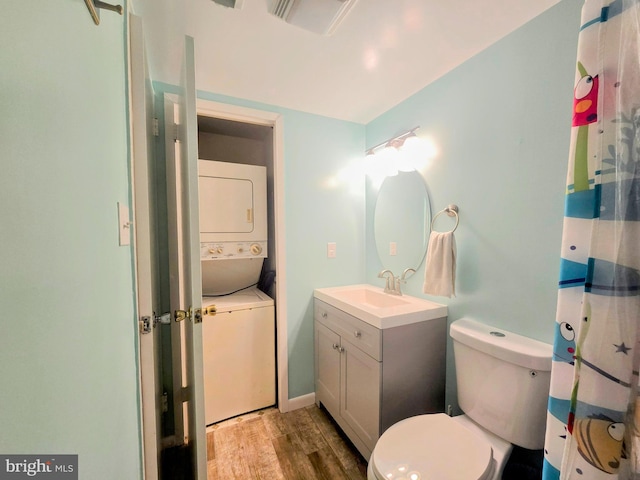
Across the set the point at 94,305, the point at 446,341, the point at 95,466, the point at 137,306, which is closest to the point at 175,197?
the point at 137,306

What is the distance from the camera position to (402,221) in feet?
6.09

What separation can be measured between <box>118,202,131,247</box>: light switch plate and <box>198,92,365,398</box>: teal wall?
3.89 feet

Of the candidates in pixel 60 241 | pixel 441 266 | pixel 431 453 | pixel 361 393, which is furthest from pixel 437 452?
pixel 60 241

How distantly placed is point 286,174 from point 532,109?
4.68 ft

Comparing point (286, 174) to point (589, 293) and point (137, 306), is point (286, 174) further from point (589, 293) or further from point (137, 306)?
point (589, 293)

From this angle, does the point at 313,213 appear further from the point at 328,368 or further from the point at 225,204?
the point at 328,368

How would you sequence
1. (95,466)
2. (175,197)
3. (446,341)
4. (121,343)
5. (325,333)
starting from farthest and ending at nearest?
1. (325,333)
2. (446,341)
3. (175,197)
4. (121,343)
5. (95,466)

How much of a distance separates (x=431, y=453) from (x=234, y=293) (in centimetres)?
168

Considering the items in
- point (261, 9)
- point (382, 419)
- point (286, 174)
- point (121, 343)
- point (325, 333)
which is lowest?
point (382, 419)

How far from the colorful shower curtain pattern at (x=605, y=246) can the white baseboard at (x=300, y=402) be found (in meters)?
1.67

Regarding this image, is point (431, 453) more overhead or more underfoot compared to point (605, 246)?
more underfoot

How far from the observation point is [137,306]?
88cm

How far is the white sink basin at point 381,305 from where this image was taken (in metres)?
1.35

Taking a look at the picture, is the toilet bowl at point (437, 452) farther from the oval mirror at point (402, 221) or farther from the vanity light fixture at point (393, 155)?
the vanity light fixture at point (393, 155)
